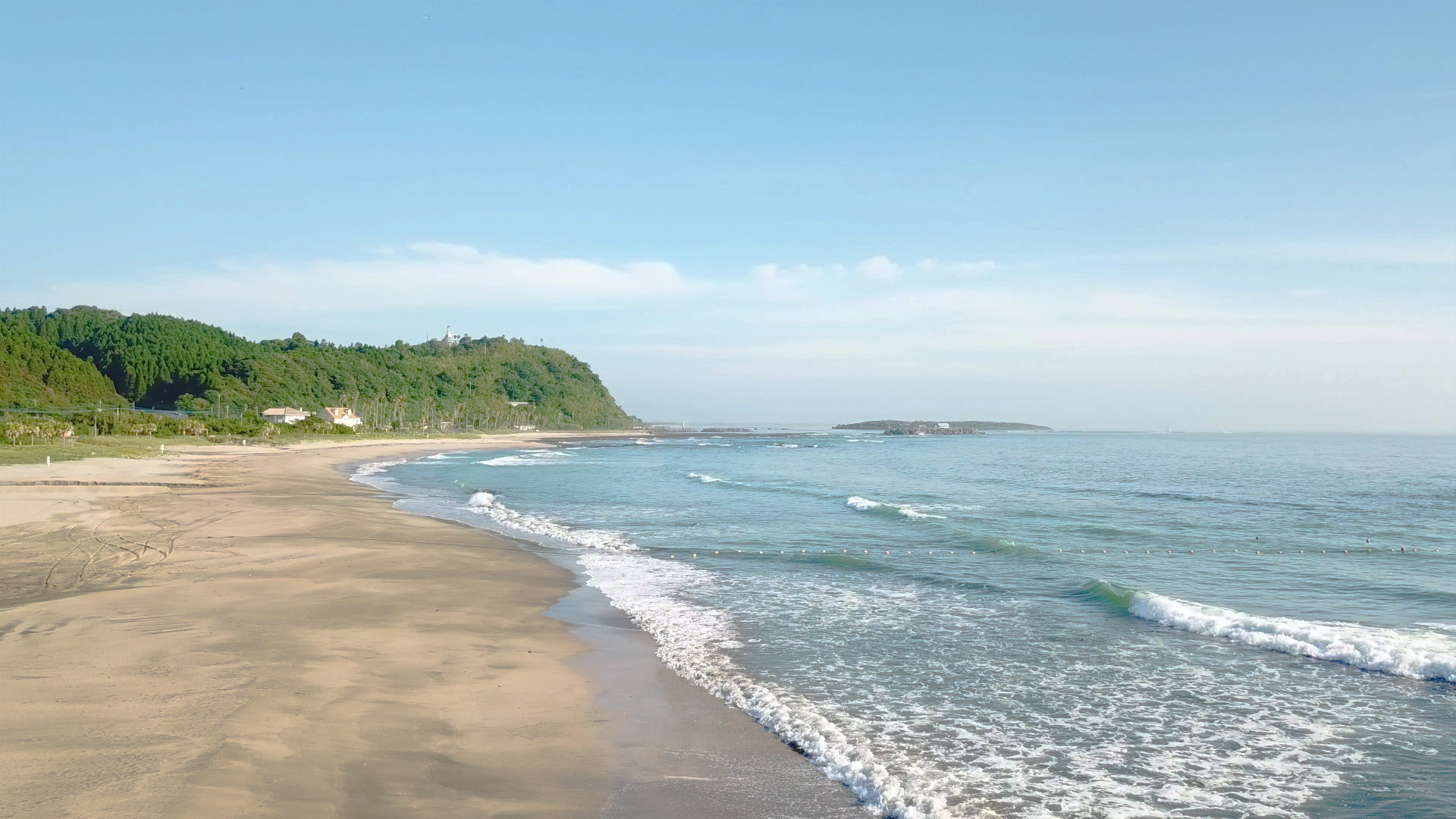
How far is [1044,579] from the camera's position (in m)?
17.0

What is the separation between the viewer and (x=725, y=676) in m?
10.0

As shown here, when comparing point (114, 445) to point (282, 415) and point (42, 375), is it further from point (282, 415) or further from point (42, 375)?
point (42, 375)

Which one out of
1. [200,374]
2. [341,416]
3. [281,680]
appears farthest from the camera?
[200,374]

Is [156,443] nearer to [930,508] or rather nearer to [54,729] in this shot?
[930,508]

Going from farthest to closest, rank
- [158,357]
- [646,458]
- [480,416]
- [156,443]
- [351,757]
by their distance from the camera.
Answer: [480,416]
[158,357]
[646,458]
[156,443]
[351,757]

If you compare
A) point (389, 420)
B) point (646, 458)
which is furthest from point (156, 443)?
point (389, 420)

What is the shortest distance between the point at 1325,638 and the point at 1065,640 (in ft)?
11.5

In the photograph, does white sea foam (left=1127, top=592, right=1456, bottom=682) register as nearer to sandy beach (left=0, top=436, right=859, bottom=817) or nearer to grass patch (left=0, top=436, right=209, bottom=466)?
sandy beach (left=0, top=436, right=859, bottom=817)

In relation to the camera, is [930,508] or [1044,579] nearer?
[1044,579]

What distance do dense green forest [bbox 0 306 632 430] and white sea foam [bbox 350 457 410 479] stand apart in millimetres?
51973

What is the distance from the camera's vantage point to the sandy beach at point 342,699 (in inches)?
244

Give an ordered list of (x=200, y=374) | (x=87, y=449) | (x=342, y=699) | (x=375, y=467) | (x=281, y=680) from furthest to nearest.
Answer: (x=200, y=374) < (x=375, y=467) < (x=87, y=449) < (x=281, y=680) < (x=342, y=699)

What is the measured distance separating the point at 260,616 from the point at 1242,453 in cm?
9280

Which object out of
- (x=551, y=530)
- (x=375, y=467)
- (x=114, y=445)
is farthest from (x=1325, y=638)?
(x=114, y=445)
